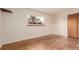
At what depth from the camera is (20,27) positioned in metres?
1.91

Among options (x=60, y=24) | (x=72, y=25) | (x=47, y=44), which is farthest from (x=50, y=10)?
(x=47, y=44)

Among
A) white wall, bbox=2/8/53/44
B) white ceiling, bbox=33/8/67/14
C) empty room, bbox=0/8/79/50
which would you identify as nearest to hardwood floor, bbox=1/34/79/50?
empty room, bbox=0/8/79/50

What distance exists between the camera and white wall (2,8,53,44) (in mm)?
1821

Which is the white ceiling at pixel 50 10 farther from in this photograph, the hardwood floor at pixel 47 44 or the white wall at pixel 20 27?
the hardwood floor at pixel 47 44

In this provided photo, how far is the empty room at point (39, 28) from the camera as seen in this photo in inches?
71.8

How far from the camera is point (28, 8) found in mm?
1809

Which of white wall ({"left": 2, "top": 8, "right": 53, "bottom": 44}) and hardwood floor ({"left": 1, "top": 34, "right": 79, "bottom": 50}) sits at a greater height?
white wall ({"left": 2, "top": 8, "right": 53, "bottom": 44})

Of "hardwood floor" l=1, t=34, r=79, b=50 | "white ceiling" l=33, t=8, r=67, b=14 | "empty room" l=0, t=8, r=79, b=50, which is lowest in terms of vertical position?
"hardwood floor" l=1, t=34, r=79, b=50

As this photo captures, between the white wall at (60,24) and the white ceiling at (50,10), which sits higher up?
the white ceiling at (50,10)

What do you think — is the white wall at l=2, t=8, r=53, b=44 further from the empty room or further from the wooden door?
the wooden door

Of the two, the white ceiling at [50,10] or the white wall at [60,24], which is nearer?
the white ceiling at [50,10]

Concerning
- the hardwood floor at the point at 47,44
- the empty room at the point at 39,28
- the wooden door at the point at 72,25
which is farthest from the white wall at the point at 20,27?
the wooden door at the point at 72,25

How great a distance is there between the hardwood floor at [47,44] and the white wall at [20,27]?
0.34 ft
